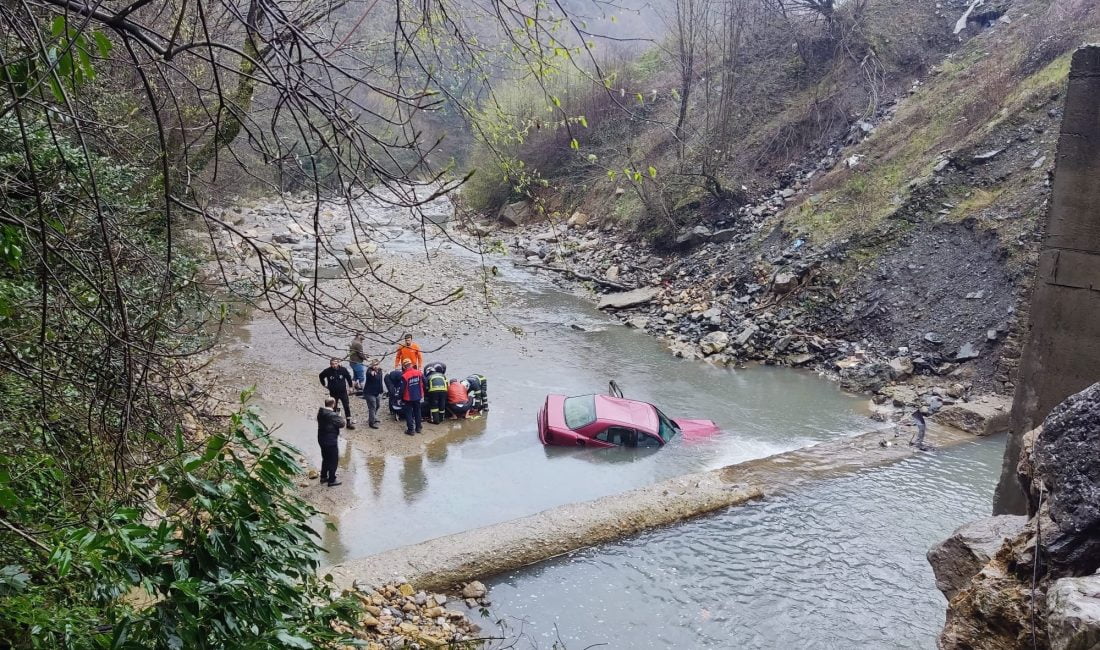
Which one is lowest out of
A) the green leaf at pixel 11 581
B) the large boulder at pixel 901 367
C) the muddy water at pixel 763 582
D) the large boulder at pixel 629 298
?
the muddy water at pixel 763 582

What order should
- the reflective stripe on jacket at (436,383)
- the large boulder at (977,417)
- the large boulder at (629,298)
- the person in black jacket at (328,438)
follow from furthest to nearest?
1. the large boulder at (629,298)
2. the large boulder at (977,417)
3. the reflective stripe on jacket at (436,383)
4. the person in black jacket at (328,438)

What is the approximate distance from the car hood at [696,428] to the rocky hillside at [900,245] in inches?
167

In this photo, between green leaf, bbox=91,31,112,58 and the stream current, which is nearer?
green leaf, bbox=91,31,112,58

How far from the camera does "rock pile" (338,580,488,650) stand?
6.54 m

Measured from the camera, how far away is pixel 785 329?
18172mm

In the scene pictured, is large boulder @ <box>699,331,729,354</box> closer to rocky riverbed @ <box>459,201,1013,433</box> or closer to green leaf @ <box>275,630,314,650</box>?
rocky riverbed @ <box>459,201,1013,433</box>

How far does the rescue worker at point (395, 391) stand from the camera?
12562 millimetres

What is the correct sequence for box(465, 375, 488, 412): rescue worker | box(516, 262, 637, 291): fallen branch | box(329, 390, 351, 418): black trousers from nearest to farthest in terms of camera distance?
box(329, 390, 351, 418): black trousers, box(465, 375, 488, 412): rescue worker, box(516, 262, 637, 291): fallen branch

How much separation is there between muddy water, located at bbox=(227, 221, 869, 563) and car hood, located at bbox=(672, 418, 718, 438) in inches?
9.3

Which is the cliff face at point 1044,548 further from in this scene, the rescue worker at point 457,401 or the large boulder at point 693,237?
the large boulder at point 693,237

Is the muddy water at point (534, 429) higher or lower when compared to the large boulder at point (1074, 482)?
lower

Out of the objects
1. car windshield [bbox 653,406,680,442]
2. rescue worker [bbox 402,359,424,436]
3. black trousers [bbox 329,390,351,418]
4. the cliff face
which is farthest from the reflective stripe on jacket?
the cliff face

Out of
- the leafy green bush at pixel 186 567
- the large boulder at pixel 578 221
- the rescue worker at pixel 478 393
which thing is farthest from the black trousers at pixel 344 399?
the large boulder at pixel 578 221

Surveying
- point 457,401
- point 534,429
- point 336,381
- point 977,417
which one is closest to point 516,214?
point 457,401
